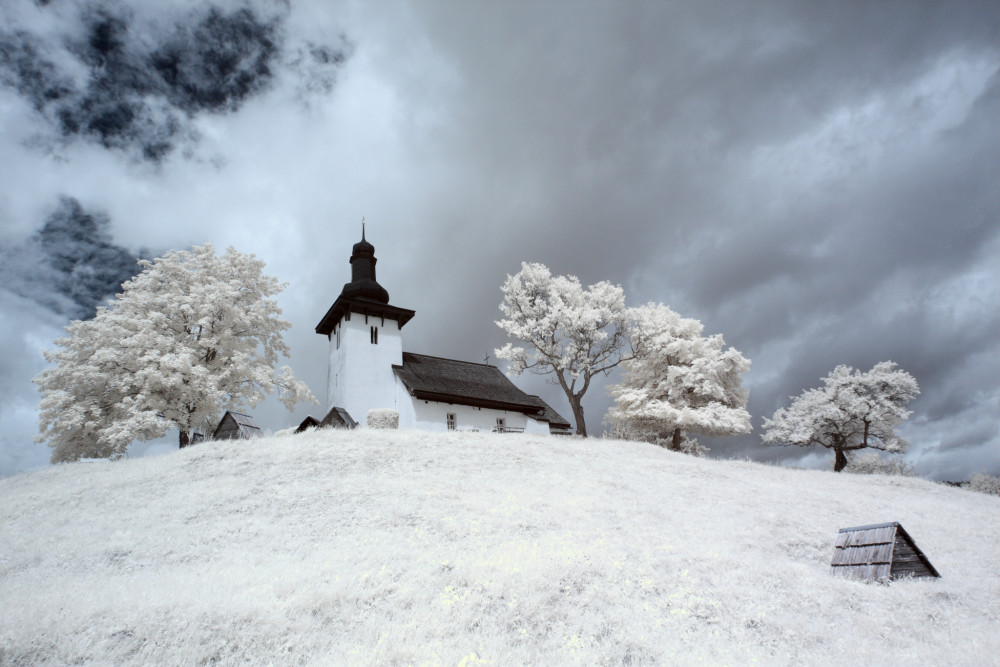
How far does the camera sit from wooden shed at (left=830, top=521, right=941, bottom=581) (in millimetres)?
11562

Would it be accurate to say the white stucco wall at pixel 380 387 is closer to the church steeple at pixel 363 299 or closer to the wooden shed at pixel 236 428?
the church steeple at pixel 363 299

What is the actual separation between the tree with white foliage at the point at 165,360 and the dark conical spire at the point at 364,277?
6804 millimetres

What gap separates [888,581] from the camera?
11148 millimetres

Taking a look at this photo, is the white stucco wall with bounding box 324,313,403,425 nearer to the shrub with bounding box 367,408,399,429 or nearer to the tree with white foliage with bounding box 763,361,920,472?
the shrub with bounding box 367,408,399,429

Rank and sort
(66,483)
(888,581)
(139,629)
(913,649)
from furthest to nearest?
(66,483), (888,581), (913,649), (139,629)

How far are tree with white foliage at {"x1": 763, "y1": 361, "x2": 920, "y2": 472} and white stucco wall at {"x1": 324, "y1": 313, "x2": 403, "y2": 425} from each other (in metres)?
28.9

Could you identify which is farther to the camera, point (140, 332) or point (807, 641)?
point (140, 332)

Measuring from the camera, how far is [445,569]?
408 inches

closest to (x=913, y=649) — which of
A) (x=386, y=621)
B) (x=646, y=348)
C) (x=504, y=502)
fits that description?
(x=386, y=621)

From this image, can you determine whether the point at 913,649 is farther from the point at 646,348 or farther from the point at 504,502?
the point at 646,348

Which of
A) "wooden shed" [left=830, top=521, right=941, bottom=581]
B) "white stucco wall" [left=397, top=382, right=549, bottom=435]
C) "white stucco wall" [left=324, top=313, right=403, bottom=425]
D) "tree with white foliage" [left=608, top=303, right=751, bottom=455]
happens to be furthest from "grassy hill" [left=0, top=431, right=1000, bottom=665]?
"tree with white foliage" [left=608, top=303, right=751, bottom=455]

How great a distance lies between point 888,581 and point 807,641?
193 inches

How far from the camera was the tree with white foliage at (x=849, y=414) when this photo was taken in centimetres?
3550

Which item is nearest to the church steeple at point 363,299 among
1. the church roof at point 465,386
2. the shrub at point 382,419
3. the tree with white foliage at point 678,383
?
the church roof at point 465,386
